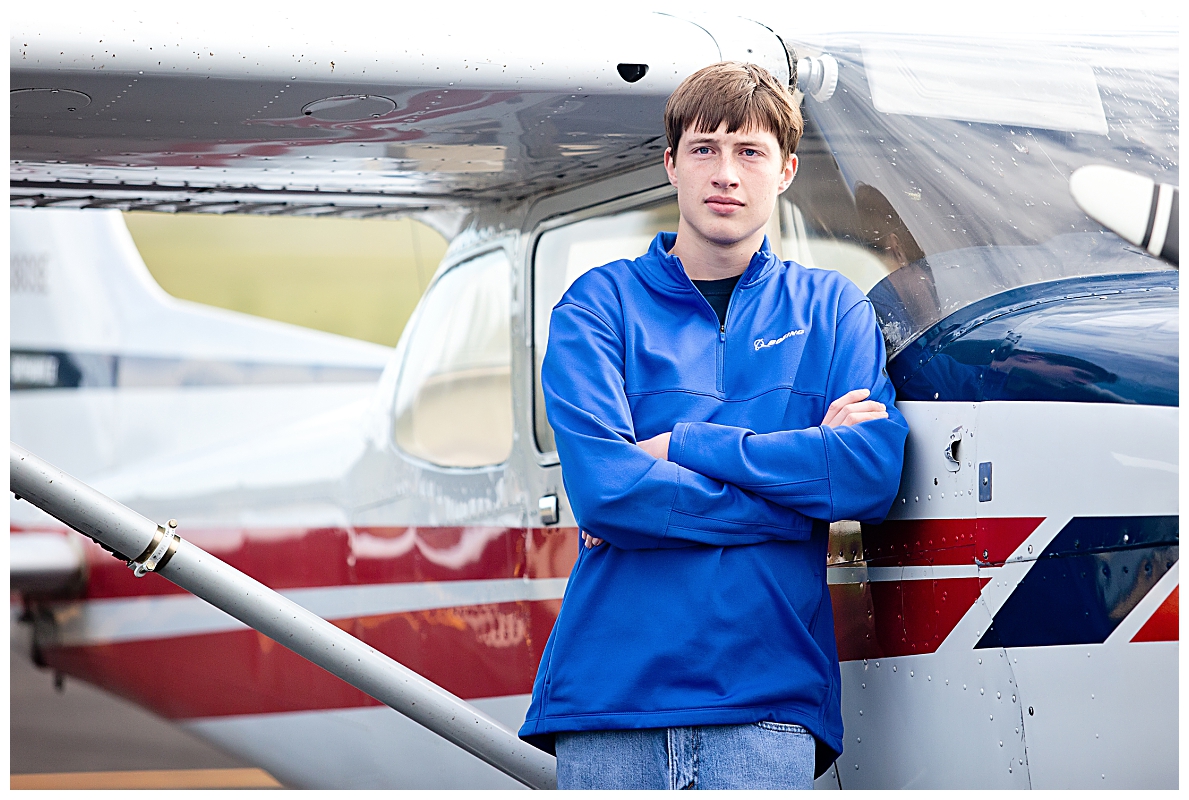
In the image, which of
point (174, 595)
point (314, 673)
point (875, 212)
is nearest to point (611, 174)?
point (875, 212)

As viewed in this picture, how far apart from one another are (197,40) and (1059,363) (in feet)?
5.50

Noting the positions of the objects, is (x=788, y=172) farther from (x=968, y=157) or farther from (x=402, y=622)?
(x=402, y=622)

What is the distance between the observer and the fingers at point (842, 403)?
1987 mm

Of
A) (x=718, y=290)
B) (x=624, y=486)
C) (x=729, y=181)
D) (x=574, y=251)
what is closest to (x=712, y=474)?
(x=624, y=486)

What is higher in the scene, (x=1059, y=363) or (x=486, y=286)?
(x=486, y=286)

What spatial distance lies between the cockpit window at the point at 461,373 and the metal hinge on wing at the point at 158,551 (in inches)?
48.7

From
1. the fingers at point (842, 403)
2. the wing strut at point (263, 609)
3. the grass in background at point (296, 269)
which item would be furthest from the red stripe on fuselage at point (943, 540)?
the grass in background at point (296, 269)

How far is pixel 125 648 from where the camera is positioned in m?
4.54

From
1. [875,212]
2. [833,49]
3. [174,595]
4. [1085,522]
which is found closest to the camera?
[1085,522]

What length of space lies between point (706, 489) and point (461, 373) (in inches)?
75.7

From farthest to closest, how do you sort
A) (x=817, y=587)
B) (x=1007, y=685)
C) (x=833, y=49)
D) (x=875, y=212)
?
(x=833, y=49) → (x=875, y=212) → (x=817, y=587) → (x=1007, y=685)

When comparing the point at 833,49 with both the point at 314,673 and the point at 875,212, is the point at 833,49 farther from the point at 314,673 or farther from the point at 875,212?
the point at 314,673

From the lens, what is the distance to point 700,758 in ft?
6.34

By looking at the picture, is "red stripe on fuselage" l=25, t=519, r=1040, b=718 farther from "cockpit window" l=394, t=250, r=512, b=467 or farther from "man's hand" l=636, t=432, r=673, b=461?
"man's hand" l=636, t=432, r=673, b=461
